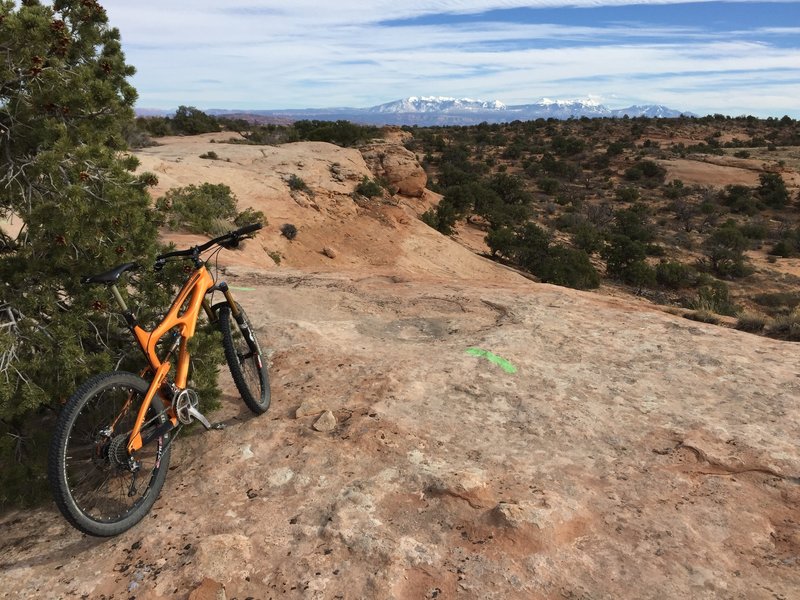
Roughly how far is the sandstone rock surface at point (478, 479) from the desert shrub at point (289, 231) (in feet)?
32.7

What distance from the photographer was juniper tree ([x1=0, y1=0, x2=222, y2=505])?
9.36ft

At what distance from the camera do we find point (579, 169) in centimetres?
4128

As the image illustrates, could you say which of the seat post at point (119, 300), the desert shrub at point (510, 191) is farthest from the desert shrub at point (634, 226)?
the seat post at point (119, 300)

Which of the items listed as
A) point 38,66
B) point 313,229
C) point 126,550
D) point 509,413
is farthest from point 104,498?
point 313,229

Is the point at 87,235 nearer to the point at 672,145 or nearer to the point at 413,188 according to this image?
the point at 413,188

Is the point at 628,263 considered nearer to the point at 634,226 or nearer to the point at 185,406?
the point at 634,226

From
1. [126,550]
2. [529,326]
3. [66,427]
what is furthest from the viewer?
[529,326]

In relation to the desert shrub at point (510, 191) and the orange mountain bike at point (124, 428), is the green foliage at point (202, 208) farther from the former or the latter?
the desert shrub at point (510, 191)

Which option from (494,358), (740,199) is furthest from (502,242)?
(740,199)

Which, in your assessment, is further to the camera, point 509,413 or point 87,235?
point 509,413

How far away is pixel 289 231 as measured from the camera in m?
15.6

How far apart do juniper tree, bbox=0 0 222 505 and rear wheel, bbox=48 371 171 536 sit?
0.35m

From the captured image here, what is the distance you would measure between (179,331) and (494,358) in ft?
9.46

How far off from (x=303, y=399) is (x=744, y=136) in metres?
64.6
